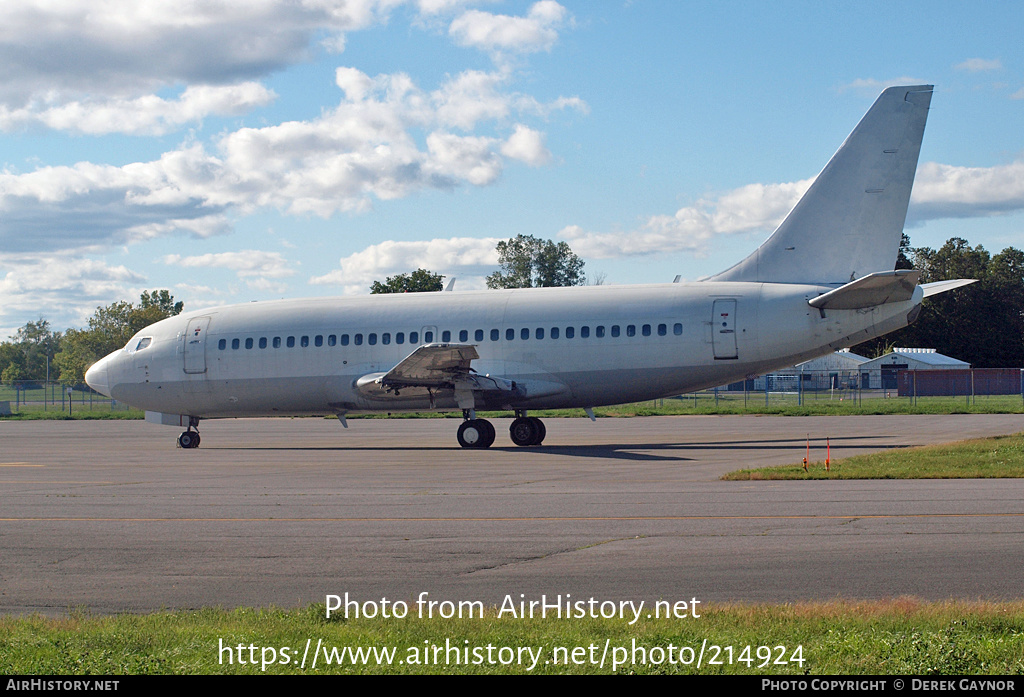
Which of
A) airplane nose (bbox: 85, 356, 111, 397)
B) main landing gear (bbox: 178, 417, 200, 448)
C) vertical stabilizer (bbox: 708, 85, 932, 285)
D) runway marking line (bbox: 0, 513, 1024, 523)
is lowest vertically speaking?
main landing gear (bbox: 178, 417, 200, 448)

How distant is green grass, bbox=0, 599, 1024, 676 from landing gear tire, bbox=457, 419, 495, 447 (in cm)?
1899

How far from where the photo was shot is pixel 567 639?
623 cm

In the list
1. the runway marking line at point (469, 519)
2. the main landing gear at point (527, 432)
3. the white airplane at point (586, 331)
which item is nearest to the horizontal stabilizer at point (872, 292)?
the white airplane at point (586, 331)

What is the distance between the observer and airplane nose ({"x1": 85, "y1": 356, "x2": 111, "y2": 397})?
31466 mm

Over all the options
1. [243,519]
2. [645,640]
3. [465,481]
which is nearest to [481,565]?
[645,640]

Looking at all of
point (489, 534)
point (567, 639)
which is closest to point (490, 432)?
point (489, 534)

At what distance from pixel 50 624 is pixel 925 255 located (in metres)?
129

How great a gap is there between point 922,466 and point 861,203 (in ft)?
29.3

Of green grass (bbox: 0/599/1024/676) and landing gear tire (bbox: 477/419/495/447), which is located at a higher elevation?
green grass (bbox: 0/599/1024/676)

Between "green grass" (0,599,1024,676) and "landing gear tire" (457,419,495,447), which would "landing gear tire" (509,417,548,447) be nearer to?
"landing gear tire" (457,419,495,447)

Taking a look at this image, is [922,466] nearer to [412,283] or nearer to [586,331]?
[586,331]

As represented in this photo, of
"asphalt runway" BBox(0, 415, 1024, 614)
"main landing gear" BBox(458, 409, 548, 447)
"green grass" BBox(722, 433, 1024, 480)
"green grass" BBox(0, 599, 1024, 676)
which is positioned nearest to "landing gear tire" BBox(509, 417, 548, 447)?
"main landing gear" BBox(458, 409, 548, 447)

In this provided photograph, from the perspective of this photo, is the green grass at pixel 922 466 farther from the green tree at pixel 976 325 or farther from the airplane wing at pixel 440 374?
the green tree at pixel 976 325

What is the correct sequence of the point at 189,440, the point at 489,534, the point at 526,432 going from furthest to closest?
the point at 189,440 → the point at 526,432 → the point at 489,534
